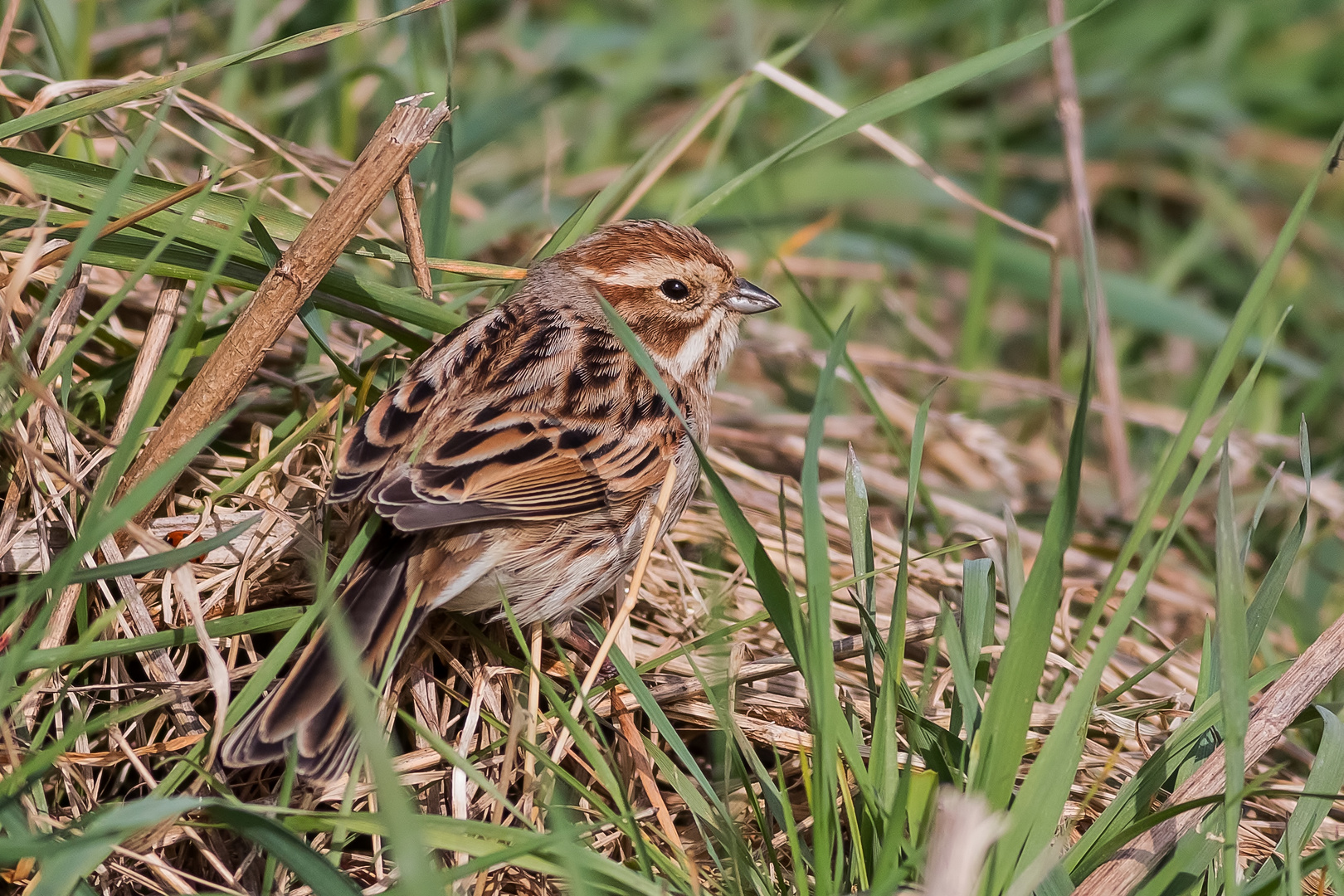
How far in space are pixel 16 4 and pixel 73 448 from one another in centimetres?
122

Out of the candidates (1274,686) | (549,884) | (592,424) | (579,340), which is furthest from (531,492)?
(1274,686)

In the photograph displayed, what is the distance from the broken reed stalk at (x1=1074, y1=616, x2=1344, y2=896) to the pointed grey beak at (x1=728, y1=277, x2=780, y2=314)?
1.87 metres

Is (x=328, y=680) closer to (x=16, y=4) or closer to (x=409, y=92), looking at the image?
(x=16, y=4)

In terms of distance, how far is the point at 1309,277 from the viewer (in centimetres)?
643

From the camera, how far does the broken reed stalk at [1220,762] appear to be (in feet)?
8.28

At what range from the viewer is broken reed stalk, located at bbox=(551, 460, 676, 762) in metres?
2.88

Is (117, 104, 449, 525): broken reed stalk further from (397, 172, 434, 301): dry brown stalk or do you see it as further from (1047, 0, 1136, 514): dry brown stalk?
(1047, 0, 1136, 514): dry brown stalk

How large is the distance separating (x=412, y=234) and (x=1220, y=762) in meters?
2.19

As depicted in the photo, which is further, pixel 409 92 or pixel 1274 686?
pixel 409 92

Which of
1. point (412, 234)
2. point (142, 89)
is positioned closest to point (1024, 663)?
point (412, 234)

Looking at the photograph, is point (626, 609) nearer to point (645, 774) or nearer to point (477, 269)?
point (645, 774)

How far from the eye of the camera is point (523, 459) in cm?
315

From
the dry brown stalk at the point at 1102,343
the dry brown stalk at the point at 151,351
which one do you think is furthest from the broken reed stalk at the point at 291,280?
the dry brown stalk at the point at 1102,343

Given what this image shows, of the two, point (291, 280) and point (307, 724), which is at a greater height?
point (291, 280)
